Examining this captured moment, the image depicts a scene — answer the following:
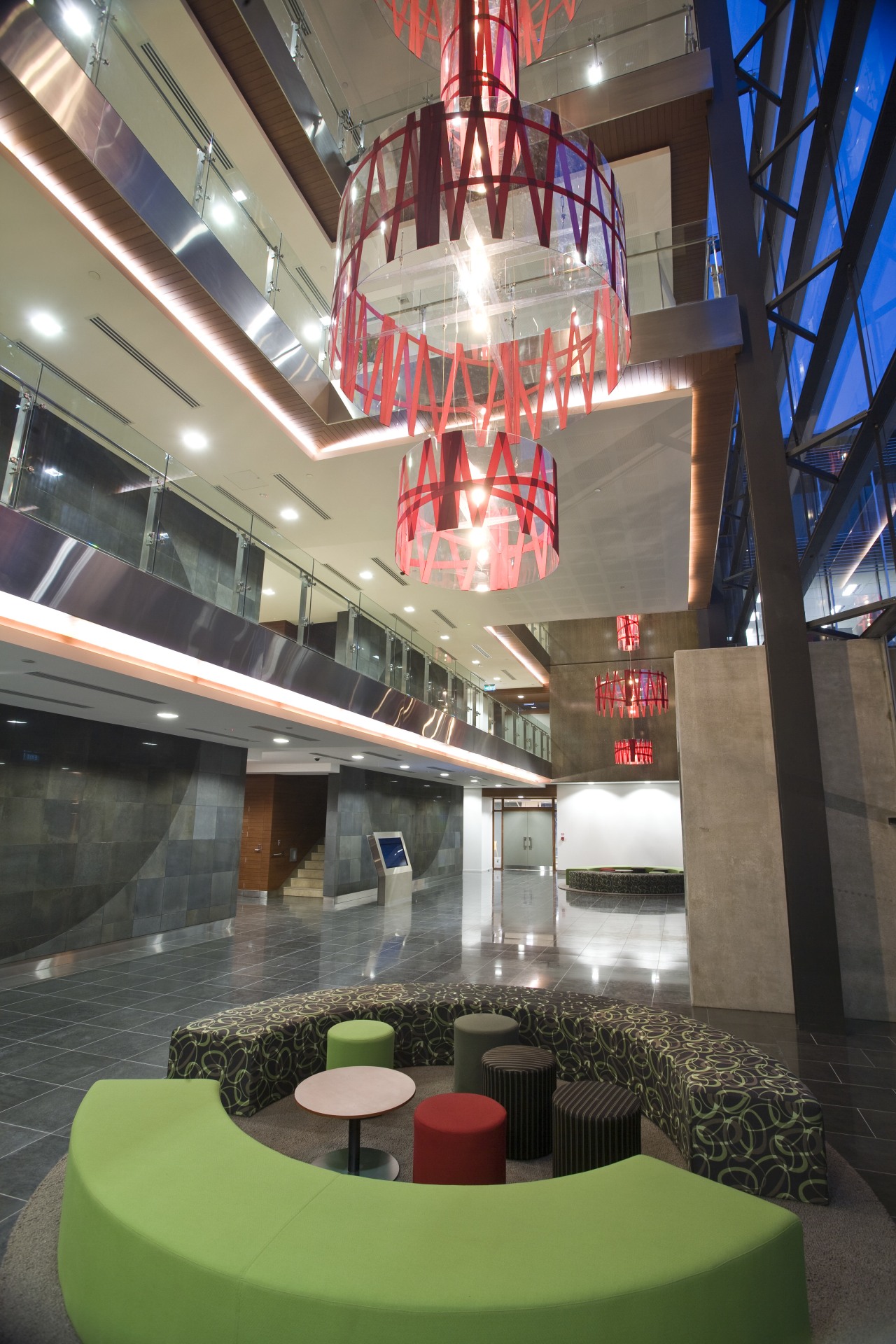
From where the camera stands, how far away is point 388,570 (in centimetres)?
1518

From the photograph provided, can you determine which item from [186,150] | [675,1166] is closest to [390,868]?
[675,1166]

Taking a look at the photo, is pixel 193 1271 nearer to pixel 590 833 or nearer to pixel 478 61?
pixel 478 61

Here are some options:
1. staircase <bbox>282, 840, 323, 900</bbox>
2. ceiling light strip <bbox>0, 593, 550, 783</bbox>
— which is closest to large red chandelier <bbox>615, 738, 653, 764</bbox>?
ceiling light strip <bbox>0, 593, 550, 783</bbox>

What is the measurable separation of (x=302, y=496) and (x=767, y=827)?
8524mm

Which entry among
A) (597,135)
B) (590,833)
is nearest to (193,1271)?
(597,135)

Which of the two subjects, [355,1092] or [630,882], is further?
[630,882]

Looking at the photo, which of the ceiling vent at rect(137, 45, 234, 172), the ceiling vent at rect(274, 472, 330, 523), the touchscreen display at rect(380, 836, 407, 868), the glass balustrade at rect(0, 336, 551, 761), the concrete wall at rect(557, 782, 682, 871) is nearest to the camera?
the glass balustrade at rect(0, 336, 551, 761)

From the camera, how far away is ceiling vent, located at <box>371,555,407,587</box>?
14.5 m

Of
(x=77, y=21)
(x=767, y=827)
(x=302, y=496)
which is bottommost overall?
(x=767, y=827)

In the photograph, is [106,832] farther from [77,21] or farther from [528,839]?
[528,839]

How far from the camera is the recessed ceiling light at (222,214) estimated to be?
801 centimetres

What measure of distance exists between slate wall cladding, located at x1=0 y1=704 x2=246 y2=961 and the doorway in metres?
22.6

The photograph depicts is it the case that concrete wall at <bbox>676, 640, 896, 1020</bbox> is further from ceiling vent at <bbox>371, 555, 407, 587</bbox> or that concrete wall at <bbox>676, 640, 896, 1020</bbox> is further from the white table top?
ceiling vent at <bbox>371, 555, 407, 587</bbox>

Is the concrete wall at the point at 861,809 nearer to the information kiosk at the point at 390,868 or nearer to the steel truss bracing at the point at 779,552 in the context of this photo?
the steel truss bracing at the point at 779,552
